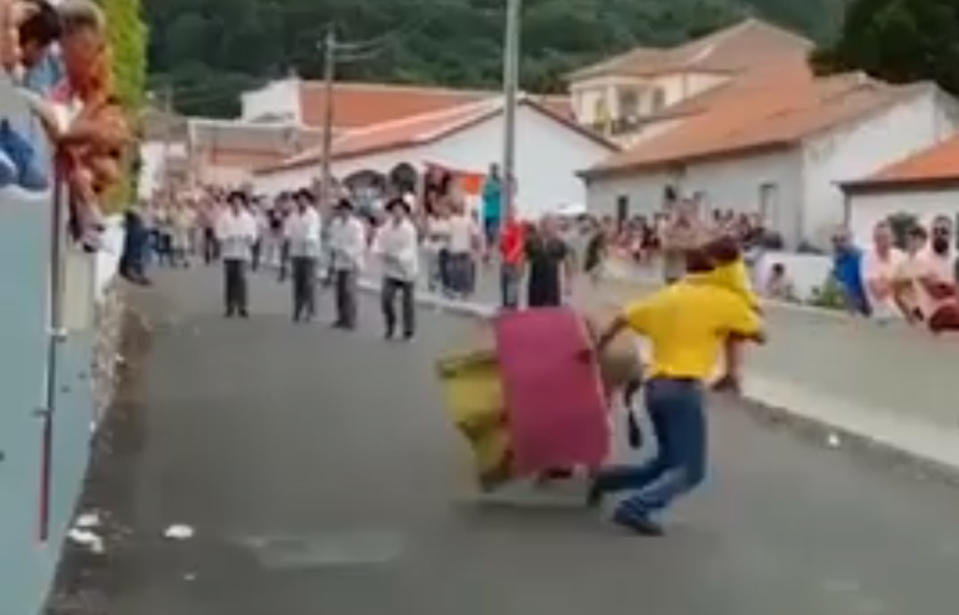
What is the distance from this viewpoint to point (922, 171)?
54.4 m

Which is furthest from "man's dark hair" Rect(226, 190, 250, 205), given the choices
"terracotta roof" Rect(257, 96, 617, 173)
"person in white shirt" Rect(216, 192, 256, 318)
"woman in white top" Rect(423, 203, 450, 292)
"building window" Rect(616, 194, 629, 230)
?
"terracotta roof" Rect(257, 96, 617, 173)

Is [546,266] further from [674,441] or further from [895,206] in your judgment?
[895,206]

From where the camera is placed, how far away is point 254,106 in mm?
138750

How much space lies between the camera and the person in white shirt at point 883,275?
2244 cm

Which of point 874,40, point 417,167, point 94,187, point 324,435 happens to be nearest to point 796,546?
point 94,187

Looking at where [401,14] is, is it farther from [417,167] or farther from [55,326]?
[55,326]

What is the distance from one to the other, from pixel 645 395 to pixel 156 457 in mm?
3794

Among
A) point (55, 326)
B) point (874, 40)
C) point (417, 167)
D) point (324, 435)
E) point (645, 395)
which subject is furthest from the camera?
point (417, 167)

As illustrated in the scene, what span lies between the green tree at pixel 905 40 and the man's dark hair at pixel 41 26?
60.8 m

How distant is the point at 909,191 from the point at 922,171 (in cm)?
50

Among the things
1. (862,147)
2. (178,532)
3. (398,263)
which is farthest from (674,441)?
(862,147)

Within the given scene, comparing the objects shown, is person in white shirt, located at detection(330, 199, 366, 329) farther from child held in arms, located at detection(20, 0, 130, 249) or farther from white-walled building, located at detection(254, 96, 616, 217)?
white-walled building, located at detection(254, 96, 616, 217)

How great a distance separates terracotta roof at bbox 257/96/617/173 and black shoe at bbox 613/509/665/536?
7493 centimetres

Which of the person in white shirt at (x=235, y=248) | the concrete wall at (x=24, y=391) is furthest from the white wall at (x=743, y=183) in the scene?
the concrete wall at (x=24, y=391)
